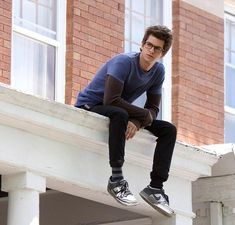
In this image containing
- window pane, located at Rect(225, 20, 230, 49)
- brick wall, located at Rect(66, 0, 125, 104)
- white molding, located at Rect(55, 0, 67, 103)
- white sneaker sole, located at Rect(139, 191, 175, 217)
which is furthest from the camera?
window pane, located at Rect(225, 20, 230, 49)

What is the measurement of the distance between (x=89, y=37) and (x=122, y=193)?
2740 mm

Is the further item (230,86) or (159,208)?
(230,86)

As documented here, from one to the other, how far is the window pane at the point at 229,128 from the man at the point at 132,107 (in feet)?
11.4

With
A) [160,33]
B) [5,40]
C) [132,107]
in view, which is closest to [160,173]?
[132,107]

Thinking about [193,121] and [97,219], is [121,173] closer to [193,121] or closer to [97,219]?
[97,219]

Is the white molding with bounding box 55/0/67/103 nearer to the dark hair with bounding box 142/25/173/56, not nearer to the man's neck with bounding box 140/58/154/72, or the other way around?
the man's neck with bounding box 140/58/154/72

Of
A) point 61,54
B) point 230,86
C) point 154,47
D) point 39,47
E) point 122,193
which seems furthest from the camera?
point 230,86

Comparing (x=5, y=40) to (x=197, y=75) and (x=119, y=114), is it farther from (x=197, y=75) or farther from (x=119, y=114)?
(x=197, y=75)

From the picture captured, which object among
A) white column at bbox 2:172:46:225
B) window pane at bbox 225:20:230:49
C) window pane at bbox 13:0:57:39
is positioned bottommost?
white column at bbox 2:172:46:225

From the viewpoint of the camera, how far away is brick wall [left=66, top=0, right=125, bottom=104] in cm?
1270

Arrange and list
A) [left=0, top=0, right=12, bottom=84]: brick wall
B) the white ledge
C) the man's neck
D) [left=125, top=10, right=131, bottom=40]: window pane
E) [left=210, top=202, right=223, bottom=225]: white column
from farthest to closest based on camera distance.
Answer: [left=125, top=10, right=131, bottom=40]: window pane, [left=210, top=202, right=223, bottom=225]: white column, [left=0, top=0, right=12, bottom=84]: brick wall, the man's neck, the white ledge

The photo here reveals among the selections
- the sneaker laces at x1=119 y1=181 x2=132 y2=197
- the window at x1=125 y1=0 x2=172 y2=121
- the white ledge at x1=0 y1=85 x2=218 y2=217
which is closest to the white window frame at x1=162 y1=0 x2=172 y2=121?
the window at x1=125 y1=0 x2=172 y2=121

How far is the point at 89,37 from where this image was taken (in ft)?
42.5

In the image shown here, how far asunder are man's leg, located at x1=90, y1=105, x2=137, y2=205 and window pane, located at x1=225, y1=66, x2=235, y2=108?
14.1 feet
